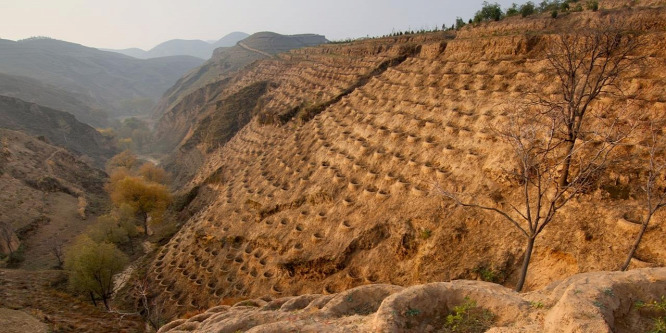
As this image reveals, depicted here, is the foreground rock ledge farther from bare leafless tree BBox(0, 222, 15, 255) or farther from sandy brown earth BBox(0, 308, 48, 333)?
bare leafless tree BBox(0, 222, 15, 255)

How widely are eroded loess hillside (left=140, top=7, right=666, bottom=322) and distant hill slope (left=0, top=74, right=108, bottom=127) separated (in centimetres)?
12166

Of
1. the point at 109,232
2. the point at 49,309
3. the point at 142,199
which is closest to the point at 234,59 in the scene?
the point at 142,199

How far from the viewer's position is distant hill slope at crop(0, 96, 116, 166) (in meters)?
80.2

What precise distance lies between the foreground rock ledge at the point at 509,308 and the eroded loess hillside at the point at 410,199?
4882 mm

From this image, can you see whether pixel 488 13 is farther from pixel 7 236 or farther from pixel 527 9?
pixel 7 236

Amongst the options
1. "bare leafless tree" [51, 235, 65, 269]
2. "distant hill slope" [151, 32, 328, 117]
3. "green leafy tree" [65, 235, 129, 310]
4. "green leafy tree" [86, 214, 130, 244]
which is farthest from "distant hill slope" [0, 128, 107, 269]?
"distant hill slope" [151, 32, 328, 117]

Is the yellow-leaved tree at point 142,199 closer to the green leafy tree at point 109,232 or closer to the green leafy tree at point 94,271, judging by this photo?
the green leafy tree at point 109,232

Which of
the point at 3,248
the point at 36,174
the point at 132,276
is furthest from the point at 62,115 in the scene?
the point at 132,276

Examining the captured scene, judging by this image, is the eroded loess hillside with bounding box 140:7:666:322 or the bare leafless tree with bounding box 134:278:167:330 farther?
the bare leafless tree with bounding box 134:278:167:330

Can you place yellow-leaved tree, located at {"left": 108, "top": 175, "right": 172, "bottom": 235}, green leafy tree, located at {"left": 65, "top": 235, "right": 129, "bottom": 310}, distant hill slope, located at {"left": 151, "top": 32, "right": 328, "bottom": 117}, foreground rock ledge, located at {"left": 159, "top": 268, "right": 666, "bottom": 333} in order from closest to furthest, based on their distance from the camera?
foreground rock ledge, located at {"left": 159, "top": 268, "right": 666, "bottom": 333} → green leafy tree, located at {"left": 65, "top": 235, "right": 129, "bottom": 310} → yellow-leaved tree, located at {"left": 108, "top": 175, "right": 172, "bottom": 235} → distant hill slope, located at {"left": 151, "top": 32, "right": 328, "bottom": 117}

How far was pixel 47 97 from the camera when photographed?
12094 centimetres

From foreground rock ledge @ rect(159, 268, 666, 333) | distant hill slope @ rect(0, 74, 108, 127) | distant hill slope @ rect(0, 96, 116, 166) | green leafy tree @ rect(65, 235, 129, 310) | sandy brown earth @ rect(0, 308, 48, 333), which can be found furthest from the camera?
distant hill slope @ rect(0, 74, 108, 127)

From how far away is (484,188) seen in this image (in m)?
16.4

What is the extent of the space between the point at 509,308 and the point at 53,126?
4189 inches
